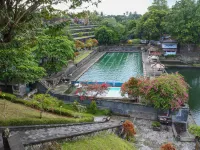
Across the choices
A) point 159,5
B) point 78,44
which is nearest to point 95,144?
point 78,44

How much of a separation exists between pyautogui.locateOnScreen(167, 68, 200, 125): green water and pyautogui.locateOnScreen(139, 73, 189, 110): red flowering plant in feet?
12.2

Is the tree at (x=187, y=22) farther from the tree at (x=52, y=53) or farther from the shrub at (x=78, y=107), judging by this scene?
the shrub at (x=78, y=107)

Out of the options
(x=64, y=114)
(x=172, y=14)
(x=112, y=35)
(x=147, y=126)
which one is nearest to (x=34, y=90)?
(x=64, y=114)

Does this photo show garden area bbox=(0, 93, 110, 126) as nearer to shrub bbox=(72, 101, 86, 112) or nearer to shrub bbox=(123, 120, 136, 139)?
shrub bbox=(72, 101, 86, 112)

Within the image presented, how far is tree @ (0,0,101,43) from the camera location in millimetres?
7617

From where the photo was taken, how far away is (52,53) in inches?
969

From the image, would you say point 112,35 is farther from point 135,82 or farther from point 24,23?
point 24,23

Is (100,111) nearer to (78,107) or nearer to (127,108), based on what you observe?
(78,107)

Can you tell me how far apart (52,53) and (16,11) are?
16679 millimetres

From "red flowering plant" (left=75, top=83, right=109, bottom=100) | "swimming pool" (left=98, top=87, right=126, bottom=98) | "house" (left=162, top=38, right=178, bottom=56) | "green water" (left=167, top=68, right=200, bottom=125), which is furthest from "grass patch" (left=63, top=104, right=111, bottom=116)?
"house" (left=162, top=38, right=178, bottom=56)

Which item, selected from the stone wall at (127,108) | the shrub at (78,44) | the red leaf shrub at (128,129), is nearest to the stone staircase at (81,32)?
the shrub at (78,44)

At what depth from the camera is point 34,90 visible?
22.3 metres

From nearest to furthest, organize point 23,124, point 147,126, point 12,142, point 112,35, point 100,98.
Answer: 1. point 12,142
2. point 23,124
3. point 147,126
4. point 100,98
5. point 112,35

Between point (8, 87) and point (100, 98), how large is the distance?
899cm
